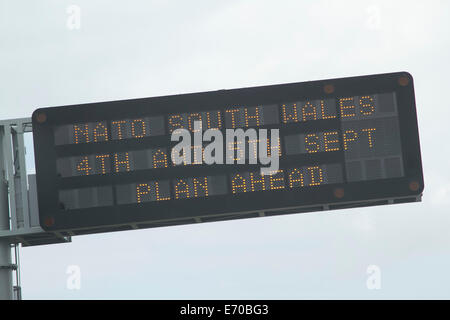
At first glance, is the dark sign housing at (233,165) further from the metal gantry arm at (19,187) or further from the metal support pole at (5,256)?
the metal support pole at (5,256)

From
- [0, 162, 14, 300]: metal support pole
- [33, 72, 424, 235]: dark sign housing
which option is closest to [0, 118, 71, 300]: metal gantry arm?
[0, 162, 14, 300]: metal support pole

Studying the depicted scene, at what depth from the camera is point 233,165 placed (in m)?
26.5

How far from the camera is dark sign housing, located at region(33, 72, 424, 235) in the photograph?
86.8 ft

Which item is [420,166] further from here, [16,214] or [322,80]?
[16,214]

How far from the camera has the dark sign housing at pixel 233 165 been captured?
2647cm

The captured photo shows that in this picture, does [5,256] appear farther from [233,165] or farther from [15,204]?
[233,165]

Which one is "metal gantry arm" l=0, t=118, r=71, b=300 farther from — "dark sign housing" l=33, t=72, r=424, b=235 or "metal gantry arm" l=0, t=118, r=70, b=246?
"dark sign housing" l=33, t=72, r=424, b=235

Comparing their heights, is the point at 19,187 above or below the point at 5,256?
above

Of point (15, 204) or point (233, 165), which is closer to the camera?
point (233, 165)

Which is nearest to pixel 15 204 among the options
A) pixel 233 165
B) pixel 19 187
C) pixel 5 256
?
pixel 19 187

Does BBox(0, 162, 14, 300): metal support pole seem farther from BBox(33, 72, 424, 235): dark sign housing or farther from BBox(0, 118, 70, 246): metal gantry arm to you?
BBox(33, 72, 424, 235): dark sign housing

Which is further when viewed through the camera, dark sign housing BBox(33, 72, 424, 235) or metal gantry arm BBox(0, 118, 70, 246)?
metal gantry arm BBox(0, 118, 70, 246)
